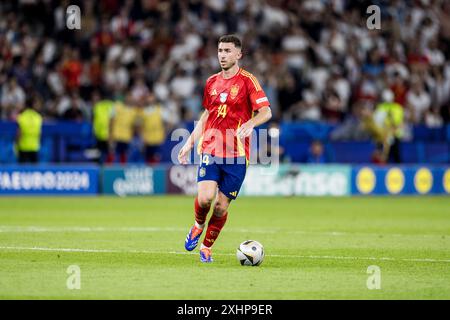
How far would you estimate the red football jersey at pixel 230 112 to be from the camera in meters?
11.0

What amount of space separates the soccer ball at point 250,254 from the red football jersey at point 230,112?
1.01 metres

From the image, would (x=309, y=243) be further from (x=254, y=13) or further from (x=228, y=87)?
(x=254, y=13)

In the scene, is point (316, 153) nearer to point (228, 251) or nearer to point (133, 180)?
point (133, 180)

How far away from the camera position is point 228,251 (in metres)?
12.4

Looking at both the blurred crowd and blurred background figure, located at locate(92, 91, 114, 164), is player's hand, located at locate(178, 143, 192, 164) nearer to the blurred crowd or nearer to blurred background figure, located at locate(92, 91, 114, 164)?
the blurred crowd

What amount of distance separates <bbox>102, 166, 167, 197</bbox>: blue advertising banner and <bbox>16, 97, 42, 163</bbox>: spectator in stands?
1747 millimetres

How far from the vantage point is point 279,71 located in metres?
26.7

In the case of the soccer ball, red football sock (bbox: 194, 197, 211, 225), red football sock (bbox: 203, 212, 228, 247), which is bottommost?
the soccer ball

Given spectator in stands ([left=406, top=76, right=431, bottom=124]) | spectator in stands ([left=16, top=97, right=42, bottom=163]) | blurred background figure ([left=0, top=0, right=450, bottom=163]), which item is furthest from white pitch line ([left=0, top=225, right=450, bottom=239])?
spectator in stands ([left=406, top=76, right=431, bottom=124])

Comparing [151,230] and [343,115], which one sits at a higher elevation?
[343,115]

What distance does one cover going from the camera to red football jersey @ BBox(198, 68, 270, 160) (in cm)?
1102

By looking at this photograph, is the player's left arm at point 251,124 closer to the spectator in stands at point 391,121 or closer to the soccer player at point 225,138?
the soccer player at point 225,138
